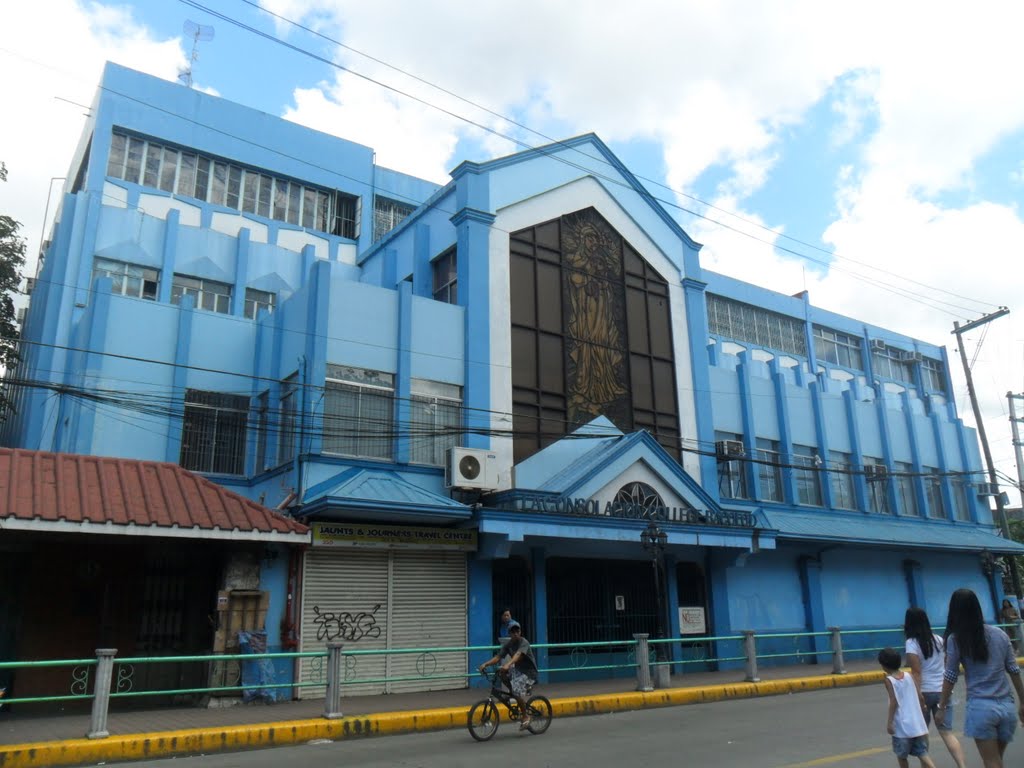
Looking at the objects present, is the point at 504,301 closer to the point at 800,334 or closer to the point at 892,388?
the point at 800,334

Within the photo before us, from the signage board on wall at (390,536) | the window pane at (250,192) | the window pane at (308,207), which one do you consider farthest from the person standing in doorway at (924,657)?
the window pane at (308,207)

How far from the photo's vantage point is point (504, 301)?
2005cm

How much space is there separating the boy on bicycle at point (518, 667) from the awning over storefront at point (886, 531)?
41.7 feet

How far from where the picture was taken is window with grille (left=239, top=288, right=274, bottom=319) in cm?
2430

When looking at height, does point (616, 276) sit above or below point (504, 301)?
above

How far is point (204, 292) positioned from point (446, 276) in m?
7.54

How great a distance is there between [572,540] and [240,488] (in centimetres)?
755

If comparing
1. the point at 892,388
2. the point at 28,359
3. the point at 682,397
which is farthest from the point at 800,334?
the point at 28,359

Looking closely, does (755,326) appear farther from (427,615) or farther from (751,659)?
(427,615)

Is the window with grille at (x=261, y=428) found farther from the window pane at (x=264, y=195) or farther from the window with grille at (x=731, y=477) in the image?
the window with grille at (x=731, y=477)

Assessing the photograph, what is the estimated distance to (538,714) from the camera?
37.8 feet

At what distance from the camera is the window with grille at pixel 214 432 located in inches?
754

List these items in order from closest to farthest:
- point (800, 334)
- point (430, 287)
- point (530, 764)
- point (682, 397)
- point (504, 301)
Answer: point (530, 764)
point (504, 301)
point (430, 287)
point (682, 397)
point (800, 334)

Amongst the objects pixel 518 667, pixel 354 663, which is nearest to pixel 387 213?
pixel 354 663
